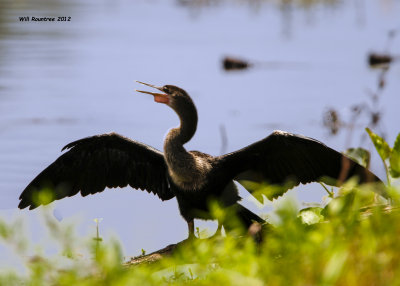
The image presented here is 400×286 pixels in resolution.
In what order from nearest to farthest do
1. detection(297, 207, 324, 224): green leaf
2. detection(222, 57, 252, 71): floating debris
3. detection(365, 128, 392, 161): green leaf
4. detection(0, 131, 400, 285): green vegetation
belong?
detection(0, 131, 400, 285): green vegetation, detection(297, 207, 324, 224): green leaf, detection(365, 128, 392, 161): green leaf, detection(222, 57, 252, 71): floating debris

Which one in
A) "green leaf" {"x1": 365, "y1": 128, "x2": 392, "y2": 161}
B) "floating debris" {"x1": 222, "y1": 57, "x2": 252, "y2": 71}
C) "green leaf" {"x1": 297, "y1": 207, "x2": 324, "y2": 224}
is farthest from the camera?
"floating debris" {"x1": 222, "y1": 57, "x2": 252, "y2": 71}

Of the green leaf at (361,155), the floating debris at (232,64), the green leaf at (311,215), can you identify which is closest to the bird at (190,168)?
the green leaf at (311,215)

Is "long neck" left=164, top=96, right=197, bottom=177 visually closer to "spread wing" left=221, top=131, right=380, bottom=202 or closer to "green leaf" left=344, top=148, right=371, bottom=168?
"spread wing" left=221, top=131, right=380, bottom=202

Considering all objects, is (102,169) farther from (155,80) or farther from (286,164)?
(155,80)

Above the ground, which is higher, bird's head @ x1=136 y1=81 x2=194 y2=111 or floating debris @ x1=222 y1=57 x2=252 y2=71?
bird's head @ x1=136 y1=81 x2=194 y2=111

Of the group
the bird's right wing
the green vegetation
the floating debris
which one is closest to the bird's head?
the bird's right wing

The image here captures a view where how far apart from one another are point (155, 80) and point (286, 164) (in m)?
6.95

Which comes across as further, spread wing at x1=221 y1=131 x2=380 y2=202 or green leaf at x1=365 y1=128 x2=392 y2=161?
green leaf at x1=365 y1=128 x2=392 y2=161

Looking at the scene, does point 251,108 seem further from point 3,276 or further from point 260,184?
point 3,276

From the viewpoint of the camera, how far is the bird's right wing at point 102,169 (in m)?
5.56

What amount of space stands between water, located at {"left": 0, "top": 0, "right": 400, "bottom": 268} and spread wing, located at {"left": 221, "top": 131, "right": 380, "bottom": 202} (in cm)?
78

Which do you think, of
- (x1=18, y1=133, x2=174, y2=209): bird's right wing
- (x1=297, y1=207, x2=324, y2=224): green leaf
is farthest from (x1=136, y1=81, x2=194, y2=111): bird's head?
(x1=297, y1=207, x2=324, y2=224): green leaf

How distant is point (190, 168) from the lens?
17.0 ft

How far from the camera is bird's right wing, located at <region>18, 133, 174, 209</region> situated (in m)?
5.56
